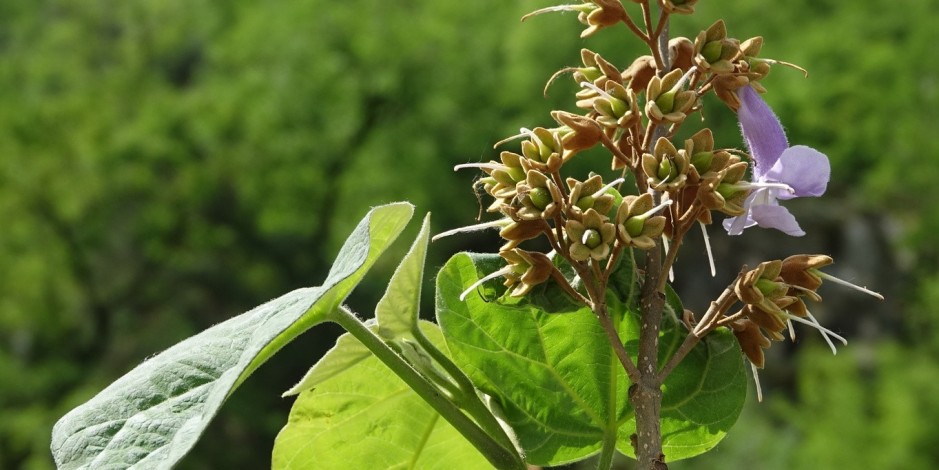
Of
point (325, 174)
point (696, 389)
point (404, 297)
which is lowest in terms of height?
point (325, 174)

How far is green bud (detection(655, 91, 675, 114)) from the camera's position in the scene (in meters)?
0.49

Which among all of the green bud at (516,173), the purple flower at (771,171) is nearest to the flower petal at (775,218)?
the purple flower at (771,171)

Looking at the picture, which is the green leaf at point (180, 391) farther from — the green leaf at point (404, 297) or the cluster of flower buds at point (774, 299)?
the cluster of flower buds at point (774, 299)

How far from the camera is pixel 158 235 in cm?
1273

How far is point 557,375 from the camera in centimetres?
59

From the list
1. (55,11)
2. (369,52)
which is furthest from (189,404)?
(55,11)

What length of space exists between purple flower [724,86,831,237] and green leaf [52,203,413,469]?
17 centimetres

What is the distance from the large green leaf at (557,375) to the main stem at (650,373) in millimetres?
70

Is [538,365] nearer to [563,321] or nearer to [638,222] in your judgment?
[563,321]

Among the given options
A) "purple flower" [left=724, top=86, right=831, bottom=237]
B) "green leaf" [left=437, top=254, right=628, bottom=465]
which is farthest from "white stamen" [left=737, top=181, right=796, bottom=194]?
"green leaf" [left=437, top=254, right=628, bottom=465]

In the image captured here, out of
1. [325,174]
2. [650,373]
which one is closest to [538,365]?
[650,373]

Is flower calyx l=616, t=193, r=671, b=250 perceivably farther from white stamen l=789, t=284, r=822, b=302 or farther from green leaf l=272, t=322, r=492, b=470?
green leaf l=272, t=322, r=492, b=470

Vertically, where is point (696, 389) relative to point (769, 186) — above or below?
below

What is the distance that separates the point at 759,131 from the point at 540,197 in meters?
0.14
